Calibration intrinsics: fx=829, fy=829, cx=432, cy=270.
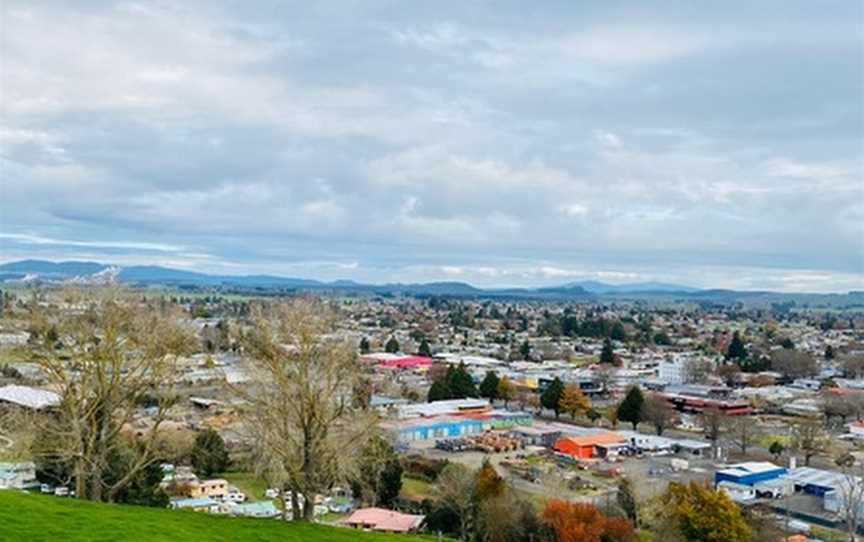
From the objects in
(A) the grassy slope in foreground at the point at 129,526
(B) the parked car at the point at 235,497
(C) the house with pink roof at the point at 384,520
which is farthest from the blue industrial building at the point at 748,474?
(A) the grassy slope in foreground at the point at 129,526

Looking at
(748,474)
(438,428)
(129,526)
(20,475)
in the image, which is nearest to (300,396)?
(129,526)

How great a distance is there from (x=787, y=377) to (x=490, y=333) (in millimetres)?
41586

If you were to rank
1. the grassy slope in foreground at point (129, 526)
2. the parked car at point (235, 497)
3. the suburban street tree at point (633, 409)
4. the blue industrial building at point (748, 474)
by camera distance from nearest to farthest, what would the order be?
1. the grassy slope in foreground at point (129, 526)
2. the parked car at point (235, 497)
3. the blue industrial building at point (748, 474)
4. the suburban street tree at point (633, 409)

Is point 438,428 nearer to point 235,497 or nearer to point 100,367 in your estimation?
point 235,497

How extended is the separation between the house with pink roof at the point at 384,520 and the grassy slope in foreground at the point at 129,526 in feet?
32.7

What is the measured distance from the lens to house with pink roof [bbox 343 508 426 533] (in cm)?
2041

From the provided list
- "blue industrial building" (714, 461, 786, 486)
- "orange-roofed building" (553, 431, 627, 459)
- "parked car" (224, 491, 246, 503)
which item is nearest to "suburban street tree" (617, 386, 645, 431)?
"orange-roofed building" (553, 431, 627, 459)

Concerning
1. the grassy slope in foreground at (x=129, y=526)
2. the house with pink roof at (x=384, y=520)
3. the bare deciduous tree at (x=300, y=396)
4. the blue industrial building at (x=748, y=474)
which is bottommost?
the blue industrial building at (x=748, y=474)

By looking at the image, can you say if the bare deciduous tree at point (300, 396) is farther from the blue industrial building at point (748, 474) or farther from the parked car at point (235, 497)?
the blue industrial building at point (748, 474)

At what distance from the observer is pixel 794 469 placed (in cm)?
3053

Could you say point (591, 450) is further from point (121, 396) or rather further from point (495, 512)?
point (121, 396)

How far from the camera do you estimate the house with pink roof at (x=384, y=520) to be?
20406mm

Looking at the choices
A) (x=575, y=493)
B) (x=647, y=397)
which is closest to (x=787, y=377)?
(x=647, y=397)

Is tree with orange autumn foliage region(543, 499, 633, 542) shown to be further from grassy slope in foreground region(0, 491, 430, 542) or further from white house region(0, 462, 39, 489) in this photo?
white house region(0, 462, 39, 489)
